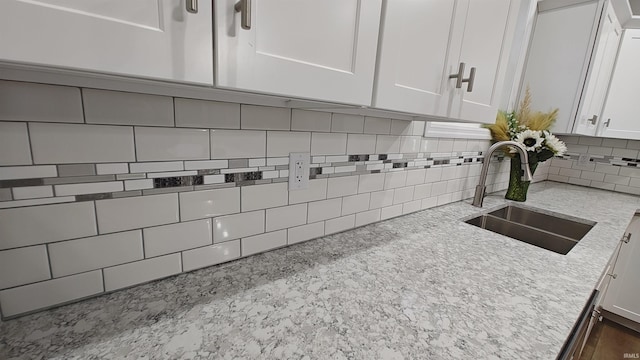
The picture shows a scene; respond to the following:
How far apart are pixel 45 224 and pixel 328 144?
2.36 feet

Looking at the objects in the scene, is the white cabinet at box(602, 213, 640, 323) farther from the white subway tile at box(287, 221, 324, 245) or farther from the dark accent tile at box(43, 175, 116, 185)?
the dark accent tile at box(43, 175, 116, 185)

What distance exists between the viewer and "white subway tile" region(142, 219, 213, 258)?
639 mm

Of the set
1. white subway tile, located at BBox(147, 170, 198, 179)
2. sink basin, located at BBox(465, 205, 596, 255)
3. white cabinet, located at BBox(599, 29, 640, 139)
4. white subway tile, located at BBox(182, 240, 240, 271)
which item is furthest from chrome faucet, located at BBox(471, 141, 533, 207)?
white subway tile, located at BBox(147, 170, 198, 179)

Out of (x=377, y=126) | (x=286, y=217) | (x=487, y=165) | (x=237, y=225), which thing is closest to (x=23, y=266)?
(x=237, y=225)

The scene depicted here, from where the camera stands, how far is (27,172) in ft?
1.61

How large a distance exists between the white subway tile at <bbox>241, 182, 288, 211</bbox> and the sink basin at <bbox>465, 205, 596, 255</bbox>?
1.03 m

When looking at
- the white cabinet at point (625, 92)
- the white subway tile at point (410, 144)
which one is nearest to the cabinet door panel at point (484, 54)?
the white subway tile at point (410, 144)

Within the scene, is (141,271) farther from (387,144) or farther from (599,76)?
(599,76)

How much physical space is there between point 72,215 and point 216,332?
0.38m

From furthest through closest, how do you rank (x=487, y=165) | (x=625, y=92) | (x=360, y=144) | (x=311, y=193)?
1. (x=625, y=92)
2. (x=487, y=165)
3. (x=360, y=144)
4. (x=311, y=193)

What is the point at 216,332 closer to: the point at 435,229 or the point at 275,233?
the point at 275,233

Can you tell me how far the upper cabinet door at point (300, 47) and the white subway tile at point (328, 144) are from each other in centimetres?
32

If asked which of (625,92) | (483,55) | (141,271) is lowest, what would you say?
(141,271)

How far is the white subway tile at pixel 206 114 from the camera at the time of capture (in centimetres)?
62
